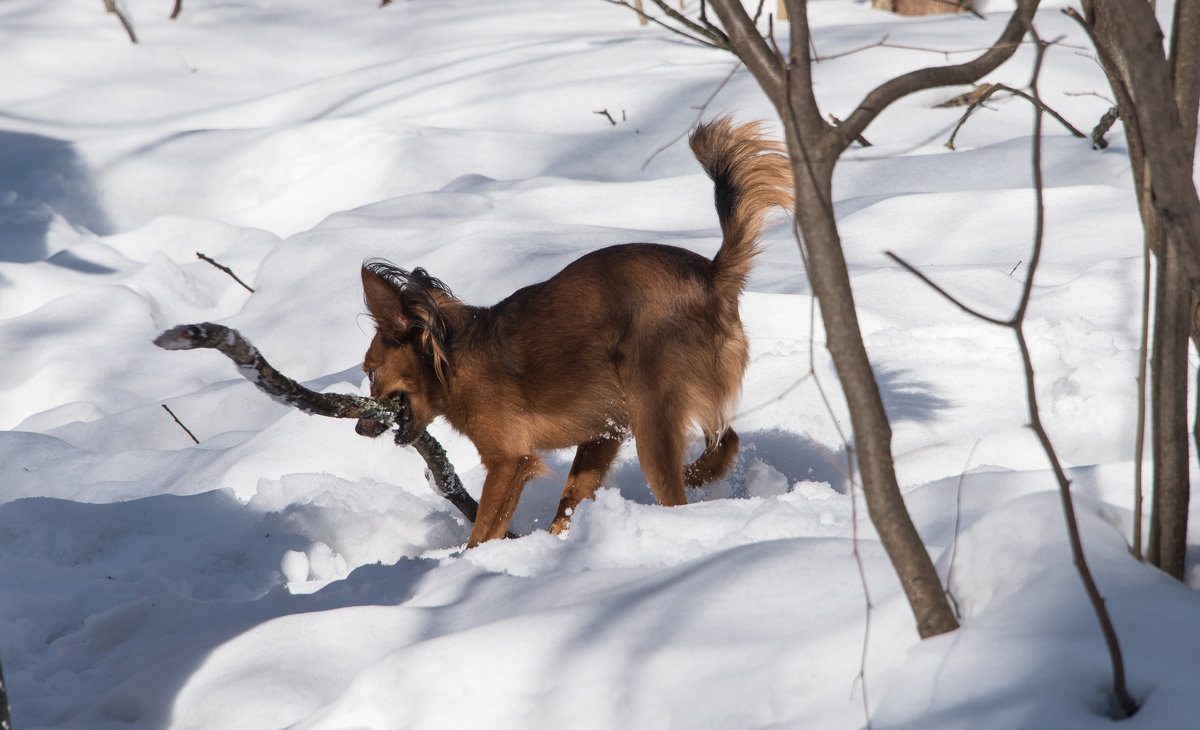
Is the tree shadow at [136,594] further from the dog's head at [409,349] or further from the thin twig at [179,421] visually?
the thin twig at [179,421]

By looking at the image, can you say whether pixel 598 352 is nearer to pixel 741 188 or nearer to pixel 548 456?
pixel 741 188

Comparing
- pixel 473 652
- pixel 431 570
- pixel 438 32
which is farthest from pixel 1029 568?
pixel 438 32

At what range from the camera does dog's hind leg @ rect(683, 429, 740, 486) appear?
359cm

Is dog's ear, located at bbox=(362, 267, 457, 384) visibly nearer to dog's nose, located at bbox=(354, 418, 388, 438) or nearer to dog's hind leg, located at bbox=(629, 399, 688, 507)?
dog's nose, located at bbox=(354, 418, 388, 438)

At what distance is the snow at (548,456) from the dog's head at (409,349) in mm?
389

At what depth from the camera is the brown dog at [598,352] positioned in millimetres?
3174

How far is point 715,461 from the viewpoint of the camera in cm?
359

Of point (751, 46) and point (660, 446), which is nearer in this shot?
point (751, 46)

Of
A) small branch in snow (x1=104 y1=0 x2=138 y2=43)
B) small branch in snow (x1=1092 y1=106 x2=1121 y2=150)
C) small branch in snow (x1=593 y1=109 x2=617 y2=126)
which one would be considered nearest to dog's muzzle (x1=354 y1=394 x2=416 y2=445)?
small branch in snow (x1=1092 y1=106 x2=1121 y2=150)

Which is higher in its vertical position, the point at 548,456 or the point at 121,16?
the point at 121,16

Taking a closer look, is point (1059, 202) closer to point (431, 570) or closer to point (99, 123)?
point (431, 570)

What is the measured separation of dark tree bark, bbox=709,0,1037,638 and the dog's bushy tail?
1886 millimetres

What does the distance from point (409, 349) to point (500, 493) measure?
0.61m

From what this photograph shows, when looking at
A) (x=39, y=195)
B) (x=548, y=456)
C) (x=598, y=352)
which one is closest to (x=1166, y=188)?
(x=598, y=352)
